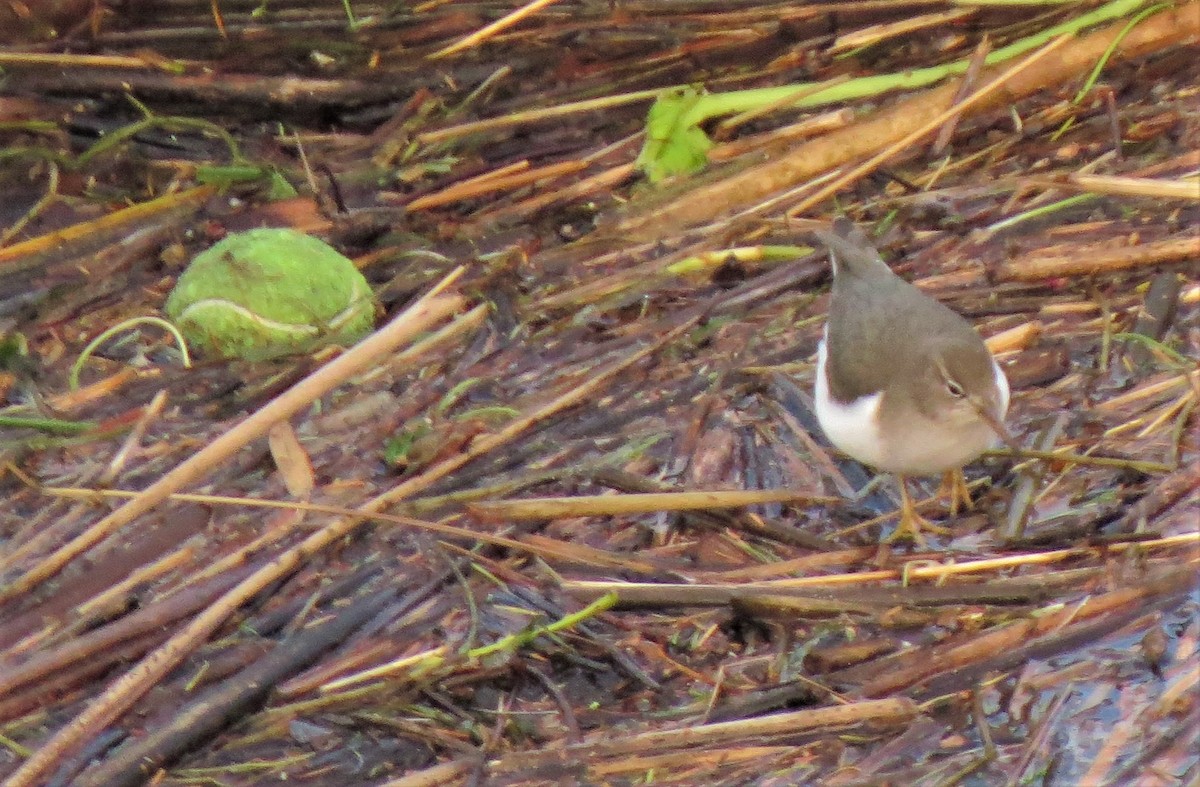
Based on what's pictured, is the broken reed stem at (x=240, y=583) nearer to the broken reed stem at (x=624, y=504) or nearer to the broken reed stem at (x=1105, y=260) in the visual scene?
the broken reed stem at (x=624, y=504)

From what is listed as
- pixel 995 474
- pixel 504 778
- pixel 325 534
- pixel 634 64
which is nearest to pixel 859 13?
pixel 634 64

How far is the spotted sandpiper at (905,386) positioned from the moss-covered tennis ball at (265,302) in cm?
146

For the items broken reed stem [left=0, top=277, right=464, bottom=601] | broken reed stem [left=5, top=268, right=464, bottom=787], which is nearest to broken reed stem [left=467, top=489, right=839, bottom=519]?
broken reed stem [left=5, top=268, right=464, bottom=787]

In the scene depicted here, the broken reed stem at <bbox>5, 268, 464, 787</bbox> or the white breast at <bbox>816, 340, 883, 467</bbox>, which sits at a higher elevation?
the white breast at <bbox>816, 340, 883, 467</bbox>

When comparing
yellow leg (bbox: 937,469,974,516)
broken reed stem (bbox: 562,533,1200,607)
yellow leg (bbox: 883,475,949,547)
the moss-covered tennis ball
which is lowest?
yellow leg (bbox: 937,469,974,516)

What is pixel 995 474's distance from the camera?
398 cm

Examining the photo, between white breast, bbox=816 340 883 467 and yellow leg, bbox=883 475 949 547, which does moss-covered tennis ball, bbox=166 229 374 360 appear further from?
yellow leg, bbox=883 475 949 547

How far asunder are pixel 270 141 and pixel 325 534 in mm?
1967

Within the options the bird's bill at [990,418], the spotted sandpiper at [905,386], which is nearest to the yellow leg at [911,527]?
the spotted sandpiper at [905,386]

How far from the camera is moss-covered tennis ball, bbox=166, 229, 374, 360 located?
14.8 ft

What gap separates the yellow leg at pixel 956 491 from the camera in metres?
3.88

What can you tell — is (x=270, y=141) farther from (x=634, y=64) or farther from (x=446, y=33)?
(x=634, y=64)

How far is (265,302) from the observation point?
4500 millimetres

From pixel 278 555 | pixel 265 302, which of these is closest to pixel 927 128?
pixel 265 302
